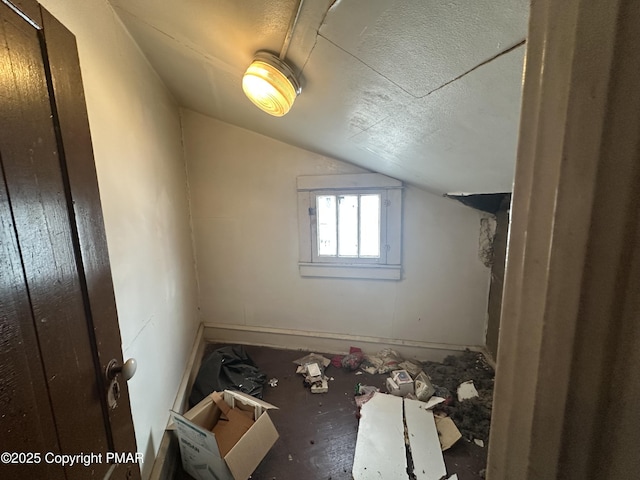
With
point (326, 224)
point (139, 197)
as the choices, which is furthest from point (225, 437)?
point (326, 224)

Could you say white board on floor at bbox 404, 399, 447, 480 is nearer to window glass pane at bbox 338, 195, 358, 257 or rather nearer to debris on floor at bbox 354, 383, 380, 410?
debris on floor at bbox 354, 383, 380, 410

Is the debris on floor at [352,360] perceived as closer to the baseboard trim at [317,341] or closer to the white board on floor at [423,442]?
the baseboard trim at [317,341]

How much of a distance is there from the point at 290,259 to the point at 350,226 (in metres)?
0.60

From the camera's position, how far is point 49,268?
50 cm

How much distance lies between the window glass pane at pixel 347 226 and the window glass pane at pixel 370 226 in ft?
0.16

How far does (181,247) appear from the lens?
1.95 metres

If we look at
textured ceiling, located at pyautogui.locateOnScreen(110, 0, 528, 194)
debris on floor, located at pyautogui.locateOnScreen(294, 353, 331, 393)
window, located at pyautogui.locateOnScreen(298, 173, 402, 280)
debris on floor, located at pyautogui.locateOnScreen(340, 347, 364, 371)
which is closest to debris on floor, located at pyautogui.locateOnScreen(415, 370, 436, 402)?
debris on floor, located at pyautogui.locateOnScreen(340, 347, 364, 371)

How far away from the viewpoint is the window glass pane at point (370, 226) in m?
2.08

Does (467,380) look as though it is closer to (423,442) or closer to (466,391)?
(466,391)

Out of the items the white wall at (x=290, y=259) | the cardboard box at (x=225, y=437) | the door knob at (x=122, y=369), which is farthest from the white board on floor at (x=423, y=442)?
the door knob at (x=122, y=369)

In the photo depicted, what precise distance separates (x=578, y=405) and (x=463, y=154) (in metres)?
1.00

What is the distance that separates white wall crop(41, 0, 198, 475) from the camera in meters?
0.97

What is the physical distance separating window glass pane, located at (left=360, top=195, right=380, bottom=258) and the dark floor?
1.00m

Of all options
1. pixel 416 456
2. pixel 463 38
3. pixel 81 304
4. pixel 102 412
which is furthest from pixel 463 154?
pixel 416 456
